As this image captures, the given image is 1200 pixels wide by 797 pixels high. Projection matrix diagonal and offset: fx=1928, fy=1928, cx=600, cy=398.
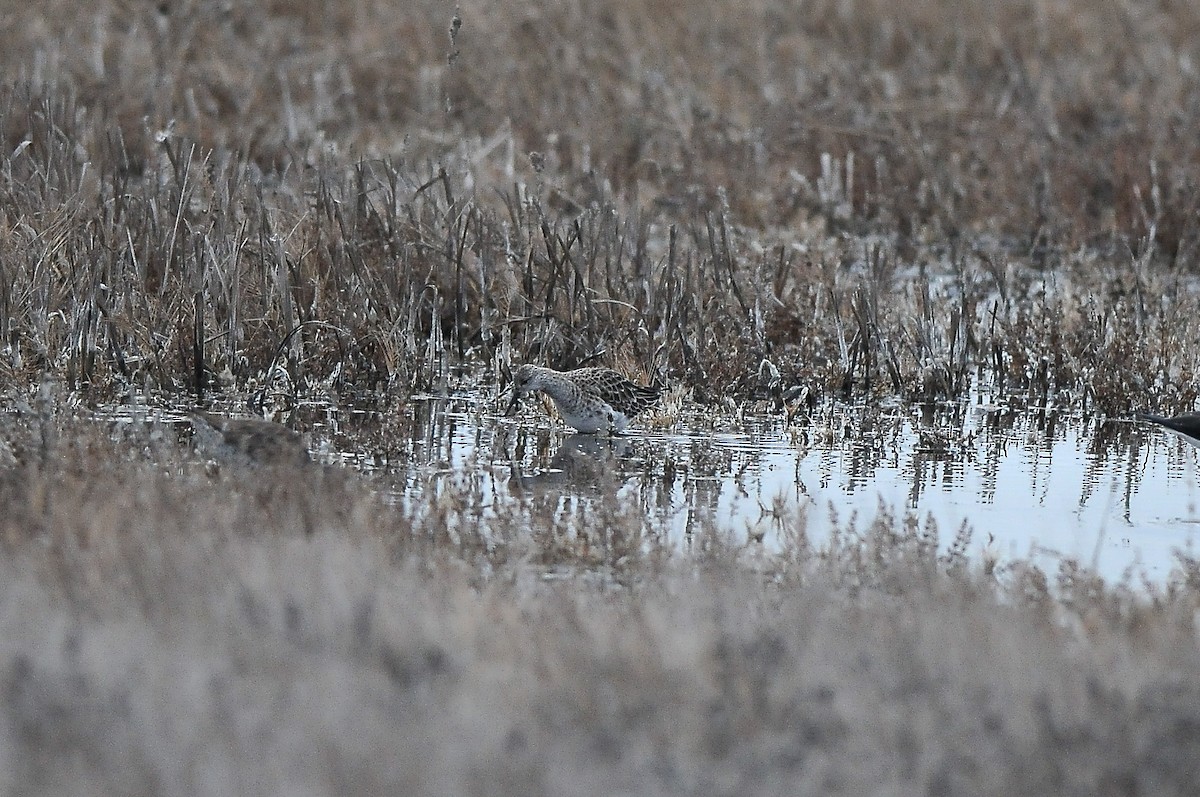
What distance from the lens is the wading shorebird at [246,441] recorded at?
6652mm

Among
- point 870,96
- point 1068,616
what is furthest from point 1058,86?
point 1068,616

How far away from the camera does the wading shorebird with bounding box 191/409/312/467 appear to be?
6652 millimetres

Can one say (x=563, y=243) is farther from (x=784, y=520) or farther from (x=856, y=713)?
(x=856, y=713)

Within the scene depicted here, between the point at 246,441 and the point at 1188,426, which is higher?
the point at 1188,426

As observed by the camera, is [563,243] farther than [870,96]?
No

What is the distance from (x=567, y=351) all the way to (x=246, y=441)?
113 inches

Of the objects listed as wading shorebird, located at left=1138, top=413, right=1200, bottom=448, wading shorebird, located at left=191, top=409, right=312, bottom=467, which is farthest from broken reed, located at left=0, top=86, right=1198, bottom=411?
wading shorebird, located at left=1138, top=413, right=1200, bottom=448

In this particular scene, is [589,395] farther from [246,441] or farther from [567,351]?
[246,441]

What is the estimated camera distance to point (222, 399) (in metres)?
8.69

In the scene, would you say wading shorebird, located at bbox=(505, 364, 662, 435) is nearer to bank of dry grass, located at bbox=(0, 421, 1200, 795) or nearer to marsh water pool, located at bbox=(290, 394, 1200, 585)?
marsh water pool, located at bbox=(290, 394, 1200, 585)

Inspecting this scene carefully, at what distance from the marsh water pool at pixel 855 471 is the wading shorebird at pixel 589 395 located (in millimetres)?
101

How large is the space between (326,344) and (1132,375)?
3.78 metres

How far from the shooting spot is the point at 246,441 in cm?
690

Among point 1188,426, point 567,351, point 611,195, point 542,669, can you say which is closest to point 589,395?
point 567,351
